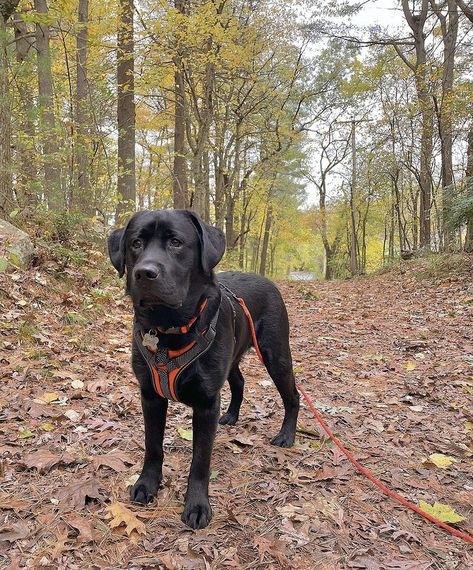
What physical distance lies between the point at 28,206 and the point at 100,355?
3.86m

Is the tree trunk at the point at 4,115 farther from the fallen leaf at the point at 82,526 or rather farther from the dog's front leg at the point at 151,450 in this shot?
the fallen leaf at the point at 82,526

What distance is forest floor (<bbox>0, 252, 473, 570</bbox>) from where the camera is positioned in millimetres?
2334

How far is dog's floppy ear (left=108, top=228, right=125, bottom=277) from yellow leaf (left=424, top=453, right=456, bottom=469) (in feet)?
8.61

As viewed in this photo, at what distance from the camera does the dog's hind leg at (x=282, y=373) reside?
355 cm

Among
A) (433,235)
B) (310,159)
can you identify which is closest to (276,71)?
(433,235)

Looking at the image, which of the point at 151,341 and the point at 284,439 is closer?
the point at 151,341

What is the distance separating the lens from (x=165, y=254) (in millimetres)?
2457

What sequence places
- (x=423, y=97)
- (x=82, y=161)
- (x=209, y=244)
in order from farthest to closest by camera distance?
(x=423, y=97) → (x=82, y=161) → (x=209, y=244)

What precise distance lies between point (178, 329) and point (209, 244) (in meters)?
0.53

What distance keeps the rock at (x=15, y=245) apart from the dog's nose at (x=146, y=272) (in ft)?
15.0

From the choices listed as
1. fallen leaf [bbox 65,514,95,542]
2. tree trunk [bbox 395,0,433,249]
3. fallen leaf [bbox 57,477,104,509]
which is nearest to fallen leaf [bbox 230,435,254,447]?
fallen leaf [bbox 57,477,104,509]

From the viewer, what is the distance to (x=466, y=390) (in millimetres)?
4816

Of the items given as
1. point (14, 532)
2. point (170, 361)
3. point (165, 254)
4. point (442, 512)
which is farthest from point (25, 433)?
point (442, 512)

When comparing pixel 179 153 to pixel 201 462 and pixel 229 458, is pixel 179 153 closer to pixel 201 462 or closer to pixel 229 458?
pixel 229 458
